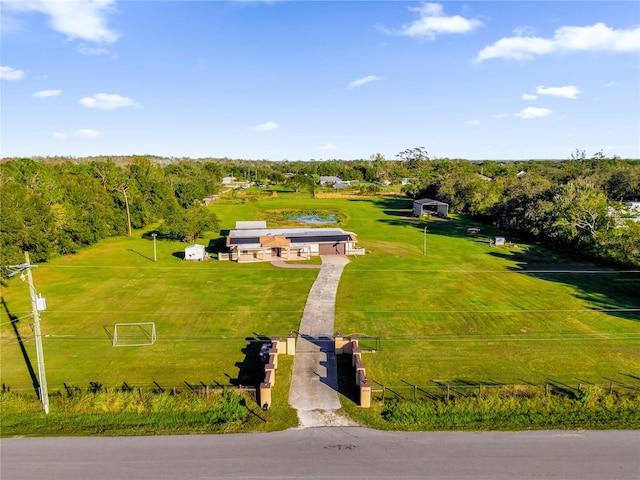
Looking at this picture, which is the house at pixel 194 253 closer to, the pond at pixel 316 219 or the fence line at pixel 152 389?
the fence line at pixel 152 389

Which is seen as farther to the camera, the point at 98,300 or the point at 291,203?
the point at 291,203

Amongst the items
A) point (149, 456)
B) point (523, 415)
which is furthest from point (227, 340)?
point (523, 415)

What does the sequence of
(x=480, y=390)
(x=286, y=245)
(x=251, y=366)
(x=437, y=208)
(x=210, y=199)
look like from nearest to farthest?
(x=480, y=390)
(x=251, y=366)
(x=286, y=245)
(x=437, y=208)
(x=210, y=199)

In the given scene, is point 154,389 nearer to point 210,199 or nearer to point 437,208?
point 437,208

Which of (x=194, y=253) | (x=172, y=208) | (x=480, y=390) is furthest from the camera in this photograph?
(x=172, y=208)

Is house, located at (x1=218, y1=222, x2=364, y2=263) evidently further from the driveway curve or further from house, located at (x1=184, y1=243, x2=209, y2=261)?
the driveway curve

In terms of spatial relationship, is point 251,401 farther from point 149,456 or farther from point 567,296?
point 567,296

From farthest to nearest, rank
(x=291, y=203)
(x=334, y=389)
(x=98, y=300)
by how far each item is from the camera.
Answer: (x=291, y=203) < (x=98, y=300) < (x=334, y=389)

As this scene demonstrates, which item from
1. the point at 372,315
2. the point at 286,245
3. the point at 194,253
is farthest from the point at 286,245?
the point at 372,315
